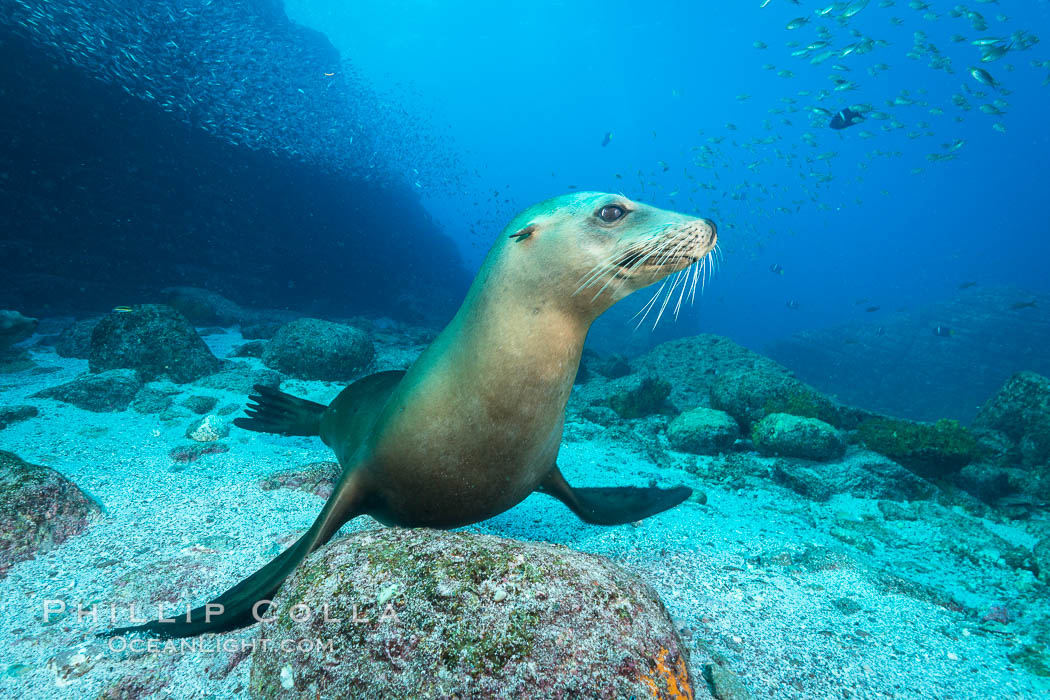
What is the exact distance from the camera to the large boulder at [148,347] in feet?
17.8

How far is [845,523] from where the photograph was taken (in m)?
3.45

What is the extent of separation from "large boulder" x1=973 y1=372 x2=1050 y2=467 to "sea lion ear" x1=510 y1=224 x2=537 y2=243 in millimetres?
6855

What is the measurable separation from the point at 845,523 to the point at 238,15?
28778 mm

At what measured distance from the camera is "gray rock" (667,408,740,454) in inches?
198

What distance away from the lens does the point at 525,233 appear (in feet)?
6.08

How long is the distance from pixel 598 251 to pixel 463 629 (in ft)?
4.51

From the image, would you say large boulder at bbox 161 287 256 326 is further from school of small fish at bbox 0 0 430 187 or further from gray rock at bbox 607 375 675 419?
gray rock at bbox 607 375 675 419

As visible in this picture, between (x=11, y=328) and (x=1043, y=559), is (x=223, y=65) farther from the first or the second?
(x=1043, y=559)

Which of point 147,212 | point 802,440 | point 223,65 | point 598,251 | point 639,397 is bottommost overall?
point 639,397

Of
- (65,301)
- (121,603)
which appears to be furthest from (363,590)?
(65,301)

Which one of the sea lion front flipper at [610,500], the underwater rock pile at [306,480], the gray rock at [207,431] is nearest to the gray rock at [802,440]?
the sea lion front flipper at [610,500]

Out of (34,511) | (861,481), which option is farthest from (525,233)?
(861,481)

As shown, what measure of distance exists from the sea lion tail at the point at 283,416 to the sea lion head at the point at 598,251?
2748 mm

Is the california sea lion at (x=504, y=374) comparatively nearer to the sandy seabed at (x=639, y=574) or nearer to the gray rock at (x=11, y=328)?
the sandy seabed at (x=639, y=574)
